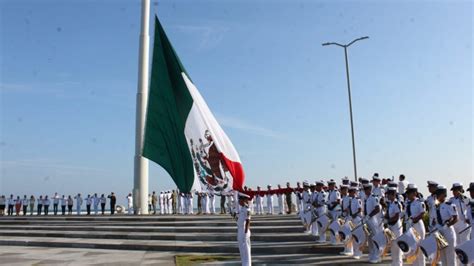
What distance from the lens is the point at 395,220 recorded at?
9859 millimetres

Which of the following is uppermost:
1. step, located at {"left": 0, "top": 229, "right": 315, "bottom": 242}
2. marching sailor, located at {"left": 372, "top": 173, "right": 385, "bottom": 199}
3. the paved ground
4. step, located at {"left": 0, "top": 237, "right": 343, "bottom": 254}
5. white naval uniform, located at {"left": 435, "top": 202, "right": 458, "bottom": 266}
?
marching sailor, located at {"left": 372, "top": 173, "right": 385, "bottom": 199}

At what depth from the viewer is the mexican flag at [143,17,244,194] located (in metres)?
9.96

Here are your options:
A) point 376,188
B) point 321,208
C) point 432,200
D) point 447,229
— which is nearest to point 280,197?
point 321,208

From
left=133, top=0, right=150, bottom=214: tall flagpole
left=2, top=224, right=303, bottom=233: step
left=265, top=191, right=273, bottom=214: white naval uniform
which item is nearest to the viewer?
left=2, top=224, right=303, bottom=233: step

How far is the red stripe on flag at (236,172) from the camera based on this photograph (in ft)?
32.2

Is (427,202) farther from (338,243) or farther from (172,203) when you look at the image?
(172,203)

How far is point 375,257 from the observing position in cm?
1098

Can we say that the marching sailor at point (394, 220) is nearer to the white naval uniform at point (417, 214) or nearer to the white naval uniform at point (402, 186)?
the white naval uniform at point (417, 214)

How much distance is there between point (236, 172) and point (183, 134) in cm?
202

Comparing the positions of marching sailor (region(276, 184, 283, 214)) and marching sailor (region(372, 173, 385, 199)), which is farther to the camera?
marching sailor (region(276, 184, 283, 214))

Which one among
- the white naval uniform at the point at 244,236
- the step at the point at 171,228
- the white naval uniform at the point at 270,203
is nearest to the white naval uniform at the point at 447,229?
the white naval uniform at the point at 244,236

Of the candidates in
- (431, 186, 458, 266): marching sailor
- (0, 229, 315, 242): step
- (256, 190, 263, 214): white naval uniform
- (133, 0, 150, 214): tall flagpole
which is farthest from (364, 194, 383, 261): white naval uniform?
(133, 0, 150, 214): tall flagpole

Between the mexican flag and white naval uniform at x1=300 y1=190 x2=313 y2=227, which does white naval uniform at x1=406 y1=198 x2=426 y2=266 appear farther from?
white naval uniform at x1=300 y1=190 x2=313 y2=227

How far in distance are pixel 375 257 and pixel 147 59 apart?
2193 centimetres
